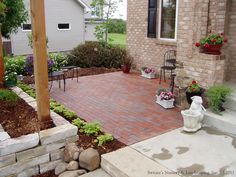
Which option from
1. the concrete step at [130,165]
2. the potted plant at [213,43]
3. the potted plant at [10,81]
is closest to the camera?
the concrete step at [130,165]

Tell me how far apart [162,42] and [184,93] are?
2.99m

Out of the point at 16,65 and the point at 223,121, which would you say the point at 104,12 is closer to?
the point at 16,65

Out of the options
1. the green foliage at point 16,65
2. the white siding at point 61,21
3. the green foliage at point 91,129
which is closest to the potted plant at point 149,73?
the green foliage at point 16,65

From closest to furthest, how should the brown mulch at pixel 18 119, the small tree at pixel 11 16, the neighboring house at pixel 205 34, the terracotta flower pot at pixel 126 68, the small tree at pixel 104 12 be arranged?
the brown mulch at pixel 18 119 < the neighboring house at pixel 205 34 < the small tree at pixel 11 16 < the terracotta flower pot at pixel 126 68 < the small tree at pixel 104 12

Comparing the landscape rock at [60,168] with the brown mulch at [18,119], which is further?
the brown mulch at [18,119]

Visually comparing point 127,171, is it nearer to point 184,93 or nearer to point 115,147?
point 115,147

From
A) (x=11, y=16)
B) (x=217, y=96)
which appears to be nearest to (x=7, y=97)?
(x=11, y=16)

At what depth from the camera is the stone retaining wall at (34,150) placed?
3080 millimetres

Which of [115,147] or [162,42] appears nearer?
[115,147]

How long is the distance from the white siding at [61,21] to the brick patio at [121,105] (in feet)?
35.6

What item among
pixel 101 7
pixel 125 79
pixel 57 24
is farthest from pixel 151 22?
pixel 57 24

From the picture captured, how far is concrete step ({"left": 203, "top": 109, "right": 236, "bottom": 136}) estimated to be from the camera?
3.87 m

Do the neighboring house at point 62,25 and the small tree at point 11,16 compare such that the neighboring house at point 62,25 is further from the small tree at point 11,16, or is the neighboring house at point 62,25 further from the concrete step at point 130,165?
the concrete step at point 130,165

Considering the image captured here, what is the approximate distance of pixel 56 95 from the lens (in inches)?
237
